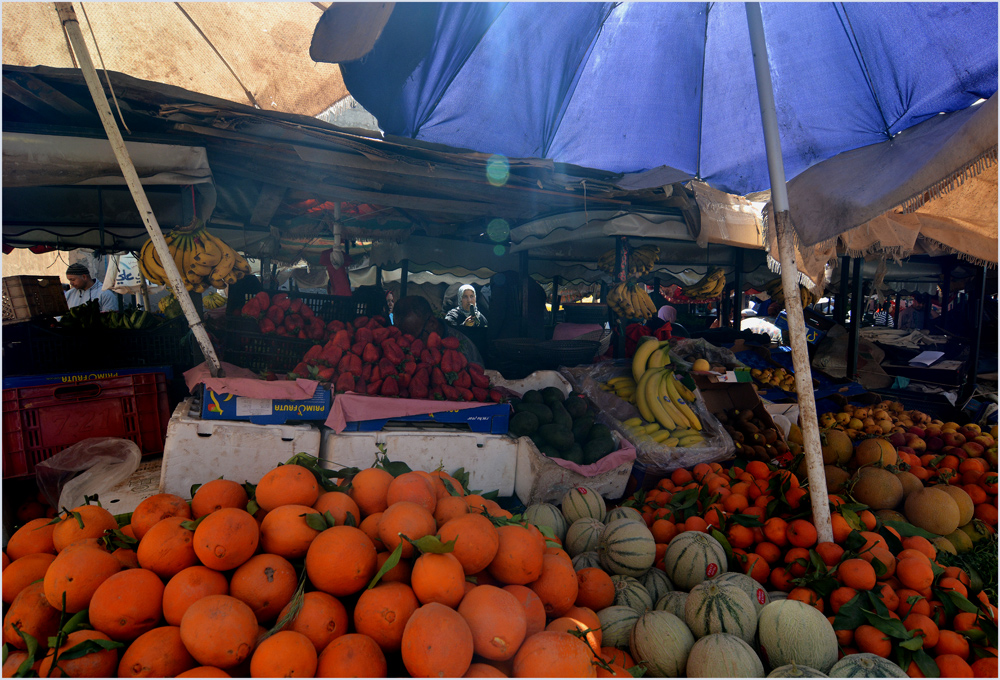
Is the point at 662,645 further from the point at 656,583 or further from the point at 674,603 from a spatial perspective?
the point at 656,583

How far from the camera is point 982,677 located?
5.30 ft

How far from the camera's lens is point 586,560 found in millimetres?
2184

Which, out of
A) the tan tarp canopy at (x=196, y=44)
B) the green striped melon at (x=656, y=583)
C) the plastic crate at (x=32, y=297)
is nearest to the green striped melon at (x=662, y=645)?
the green striped melon at (x=656, y=583)

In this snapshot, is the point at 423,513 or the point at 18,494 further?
the point at 18,494

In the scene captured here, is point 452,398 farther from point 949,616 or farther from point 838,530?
point 949,616

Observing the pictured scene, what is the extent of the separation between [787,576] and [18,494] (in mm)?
4669

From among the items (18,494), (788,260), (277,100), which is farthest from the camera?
(277,100)

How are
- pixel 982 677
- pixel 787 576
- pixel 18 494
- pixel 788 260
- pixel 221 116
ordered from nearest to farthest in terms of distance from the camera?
pixel 982 677, pixel 787 576, pixel 788 260, pixel 221 116, pixel 18 494

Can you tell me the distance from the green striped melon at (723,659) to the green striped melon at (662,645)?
6 cm

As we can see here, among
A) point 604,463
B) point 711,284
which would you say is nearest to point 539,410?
point 604,463

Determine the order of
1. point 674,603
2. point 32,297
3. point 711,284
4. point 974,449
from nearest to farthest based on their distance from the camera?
point 674,603, point 974,449, point 32,297, point 711,284

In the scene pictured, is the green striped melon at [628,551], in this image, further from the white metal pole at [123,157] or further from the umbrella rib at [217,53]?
the umbrella rib at [217,53]

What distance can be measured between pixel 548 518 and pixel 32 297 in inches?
221

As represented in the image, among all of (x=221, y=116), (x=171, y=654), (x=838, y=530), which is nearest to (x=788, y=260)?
(x=838, y=530)
